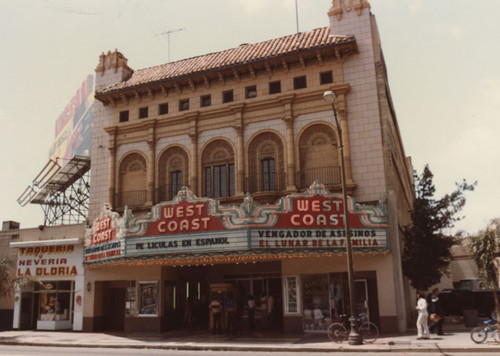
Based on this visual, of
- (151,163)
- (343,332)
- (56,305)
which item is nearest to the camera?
(343,332)

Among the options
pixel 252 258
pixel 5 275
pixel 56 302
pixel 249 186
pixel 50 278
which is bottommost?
pixel 56 302

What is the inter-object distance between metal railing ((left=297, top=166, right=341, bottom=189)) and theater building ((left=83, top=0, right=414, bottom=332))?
0.18 ft

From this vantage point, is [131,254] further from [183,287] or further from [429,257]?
[429,257]

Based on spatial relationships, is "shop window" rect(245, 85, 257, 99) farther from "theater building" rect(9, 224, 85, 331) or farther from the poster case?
"theater building" rect(9, 224, 85, 331)

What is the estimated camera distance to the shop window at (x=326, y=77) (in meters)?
23.8

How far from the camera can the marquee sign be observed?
19781mm

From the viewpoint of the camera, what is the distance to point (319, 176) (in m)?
22.8

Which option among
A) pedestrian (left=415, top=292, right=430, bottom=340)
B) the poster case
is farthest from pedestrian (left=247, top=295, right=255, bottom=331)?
pedestrian (left=415, top=292, right=430, bottom=340)

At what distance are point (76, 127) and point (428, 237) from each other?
2997cm

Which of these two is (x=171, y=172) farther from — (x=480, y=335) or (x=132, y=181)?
(x=480, y=335)

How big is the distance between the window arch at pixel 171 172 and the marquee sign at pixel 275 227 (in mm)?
4886

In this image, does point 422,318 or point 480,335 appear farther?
point 422,318

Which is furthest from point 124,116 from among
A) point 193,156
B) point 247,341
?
point 247,341

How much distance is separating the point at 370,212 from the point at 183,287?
12.4 metres
